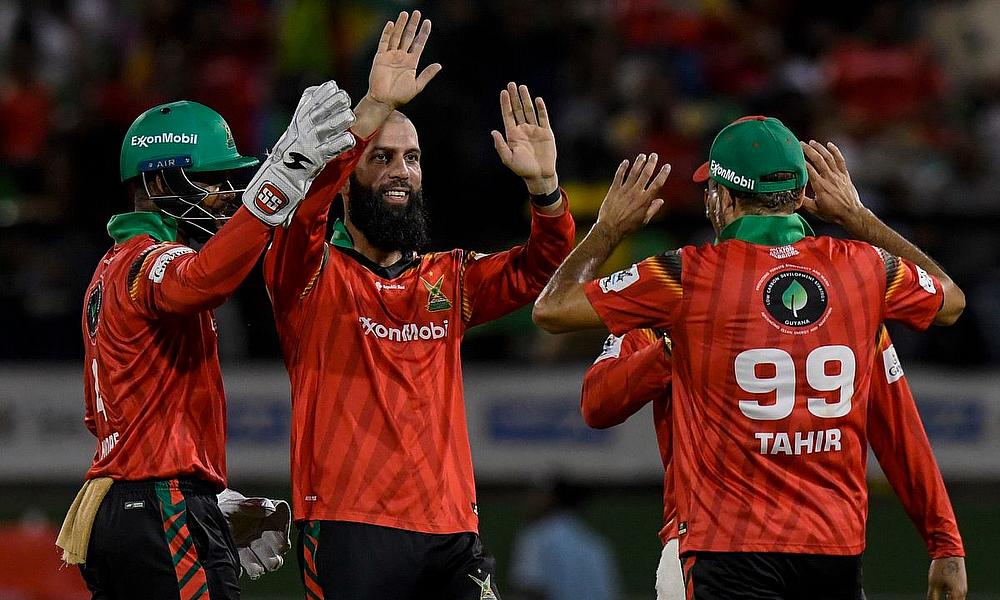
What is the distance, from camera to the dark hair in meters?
4.80

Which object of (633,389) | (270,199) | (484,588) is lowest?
(484,588)

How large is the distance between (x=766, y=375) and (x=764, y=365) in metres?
0.03

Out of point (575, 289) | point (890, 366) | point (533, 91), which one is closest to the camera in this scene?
point (575, 289)

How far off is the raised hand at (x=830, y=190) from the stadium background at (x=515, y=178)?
4645mm

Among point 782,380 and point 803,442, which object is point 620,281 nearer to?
point 782,380

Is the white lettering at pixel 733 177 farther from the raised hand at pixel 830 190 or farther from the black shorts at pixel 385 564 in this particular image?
the black shorts at pixel 385 564

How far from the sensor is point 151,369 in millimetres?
5039

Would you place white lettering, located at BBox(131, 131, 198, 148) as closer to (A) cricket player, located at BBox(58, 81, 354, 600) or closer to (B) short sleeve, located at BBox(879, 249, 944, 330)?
(A) cricket player, located at BBox(58, 81, 354, 600)

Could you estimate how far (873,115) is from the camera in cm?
1188

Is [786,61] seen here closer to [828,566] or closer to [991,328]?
[991,328]

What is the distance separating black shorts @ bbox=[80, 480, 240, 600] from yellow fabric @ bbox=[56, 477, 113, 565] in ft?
0.06

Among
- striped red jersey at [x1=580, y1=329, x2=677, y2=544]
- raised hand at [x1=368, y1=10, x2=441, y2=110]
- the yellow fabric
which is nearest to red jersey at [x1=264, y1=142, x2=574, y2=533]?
raised hand at [x1=368, y1=10, x2=441, y2=110]

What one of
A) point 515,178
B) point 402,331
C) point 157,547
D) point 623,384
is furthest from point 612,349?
point 515,178

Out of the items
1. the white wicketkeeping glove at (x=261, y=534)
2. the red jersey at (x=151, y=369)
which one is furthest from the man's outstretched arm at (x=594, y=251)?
the white wicketkeeping glove at (x=261, y=534)
